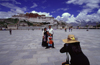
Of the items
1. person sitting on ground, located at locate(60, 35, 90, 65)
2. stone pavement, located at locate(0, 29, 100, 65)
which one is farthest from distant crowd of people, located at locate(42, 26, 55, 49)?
person sitting on ground, located at locate(60, 35, 90, 65)

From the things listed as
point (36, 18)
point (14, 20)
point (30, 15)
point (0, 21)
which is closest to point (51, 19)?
point (36, 18)

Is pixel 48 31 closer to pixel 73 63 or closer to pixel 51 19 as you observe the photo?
pixel 73 63

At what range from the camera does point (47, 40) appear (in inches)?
262

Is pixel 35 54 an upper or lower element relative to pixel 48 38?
lower

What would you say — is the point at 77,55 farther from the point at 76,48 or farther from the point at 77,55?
the point at 76,48

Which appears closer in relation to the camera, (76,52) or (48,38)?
(76,52)

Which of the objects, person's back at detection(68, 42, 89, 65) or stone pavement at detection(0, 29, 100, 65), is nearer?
person's back at detection(68, 42, 89, 65)

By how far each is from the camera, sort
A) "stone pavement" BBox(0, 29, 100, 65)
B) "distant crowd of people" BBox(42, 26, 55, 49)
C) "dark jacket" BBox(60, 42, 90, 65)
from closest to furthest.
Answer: "dark jacket" BBox(60, 42, 90, 65), "stone pavement" BBox(0, 29, 100, 65), "distant crowd of people" BBox(42, 26, 55, 49)

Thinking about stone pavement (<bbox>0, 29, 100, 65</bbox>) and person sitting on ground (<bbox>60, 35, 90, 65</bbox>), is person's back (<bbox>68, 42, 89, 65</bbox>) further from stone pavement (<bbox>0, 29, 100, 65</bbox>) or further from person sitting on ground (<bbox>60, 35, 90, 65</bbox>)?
stone pavement (<bbox>0, 29, 100, 65</bbox>)

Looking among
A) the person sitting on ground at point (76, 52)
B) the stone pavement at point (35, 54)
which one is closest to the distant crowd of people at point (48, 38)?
the stone pavement at point (35, 54)

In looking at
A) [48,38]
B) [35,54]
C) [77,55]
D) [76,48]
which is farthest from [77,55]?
[48,38]

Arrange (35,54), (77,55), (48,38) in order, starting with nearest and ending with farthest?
(77,55) → (35,54) → (48,38)

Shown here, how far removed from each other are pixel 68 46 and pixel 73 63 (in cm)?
43

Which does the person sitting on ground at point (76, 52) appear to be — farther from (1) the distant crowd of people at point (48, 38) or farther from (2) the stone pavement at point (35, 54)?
(1) the distant crowd of people at point (48, 38)
